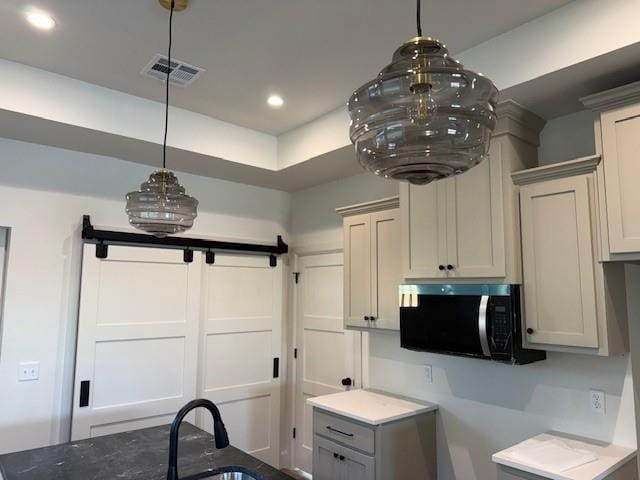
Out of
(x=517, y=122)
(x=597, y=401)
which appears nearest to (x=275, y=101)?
(x=517, y=122)

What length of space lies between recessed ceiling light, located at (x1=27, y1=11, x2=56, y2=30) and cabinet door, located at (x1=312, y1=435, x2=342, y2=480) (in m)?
2.92

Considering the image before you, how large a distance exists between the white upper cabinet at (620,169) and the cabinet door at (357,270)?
1.58 m

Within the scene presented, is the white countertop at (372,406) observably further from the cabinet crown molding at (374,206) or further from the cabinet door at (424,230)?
the cabinet crown molding at (374,206)

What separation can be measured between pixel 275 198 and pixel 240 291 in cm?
101

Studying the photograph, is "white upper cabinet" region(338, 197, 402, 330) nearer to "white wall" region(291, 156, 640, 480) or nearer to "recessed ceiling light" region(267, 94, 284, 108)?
"white wall" region(291, 156, 640, 480)

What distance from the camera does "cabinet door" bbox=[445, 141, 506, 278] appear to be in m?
2.44

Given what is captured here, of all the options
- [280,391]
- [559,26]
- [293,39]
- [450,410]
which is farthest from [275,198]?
[559,26]

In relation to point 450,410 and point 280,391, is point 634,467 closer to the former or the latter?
point 450,410

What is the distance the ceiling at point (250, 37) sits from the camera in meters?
2.12

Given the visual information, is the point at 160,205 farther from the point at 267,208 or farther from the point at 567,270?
the point at 267,208

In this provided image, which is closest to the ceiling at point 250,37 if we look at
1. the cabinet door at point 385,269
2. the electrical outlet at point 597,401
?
the cabinet door at point 385,269

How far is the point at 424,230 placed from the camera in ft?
9.28

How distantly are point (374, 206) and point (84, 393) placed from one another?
251 centimetres

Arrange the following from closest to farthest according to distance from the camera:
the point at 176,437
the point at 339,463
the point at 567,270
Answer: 1. the point at 176,437
2. the point at 567,270
3. the point at 339,463
